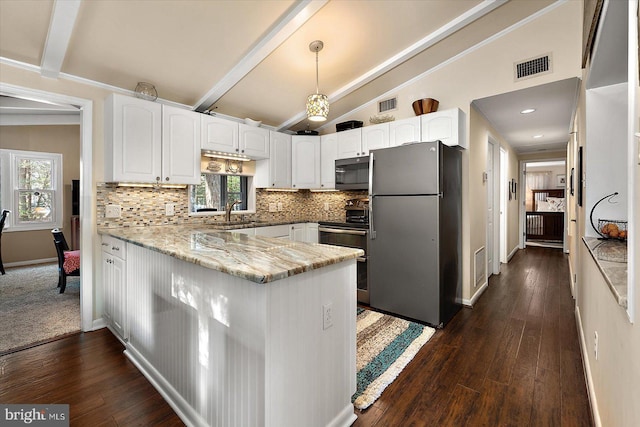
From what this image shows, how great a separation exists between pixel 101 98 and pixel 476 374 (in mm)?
4021

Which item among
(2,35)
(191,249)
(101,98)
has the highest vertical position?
(2,35)

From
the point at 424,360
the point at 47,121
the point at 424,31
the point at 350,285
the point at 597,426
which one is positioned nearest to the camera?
the point at 597,426

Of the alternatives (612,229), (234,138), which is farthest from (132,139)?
(612,229)

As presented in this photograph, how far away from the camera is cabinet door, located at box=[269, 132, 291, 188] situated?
416 centimetres

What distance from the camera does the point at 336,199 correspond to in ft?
15.6

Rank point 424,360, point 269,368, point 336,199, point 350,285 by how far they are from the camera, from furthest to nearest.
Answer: point 336,199 < point 424,360 < point 350,285 < point 269,368

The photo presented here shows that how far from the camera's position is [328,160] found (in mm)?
4363

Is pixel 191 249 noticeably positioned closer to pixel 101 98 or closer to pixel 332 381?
pixel 332 381

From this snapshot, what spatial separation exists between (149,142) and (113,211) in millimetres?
780

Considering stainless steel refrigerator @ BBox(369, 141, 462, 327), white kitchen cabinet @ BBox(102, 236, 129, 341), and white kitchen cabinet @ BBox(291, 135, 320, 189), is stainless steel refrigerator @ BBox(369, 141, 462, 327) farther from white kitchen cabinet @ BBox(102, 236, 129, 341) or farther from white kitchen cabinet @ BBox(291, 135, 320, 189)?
white kitchen cabinet @ BBox(102, 236, 129, 341)

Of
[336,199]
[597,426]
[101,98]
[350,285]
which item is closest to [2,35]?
[101,98]

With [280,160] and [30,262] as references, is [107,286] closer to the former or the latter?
[280,160]

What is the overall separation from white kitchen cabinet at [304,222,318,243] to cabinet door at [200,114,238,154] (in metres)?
1.41

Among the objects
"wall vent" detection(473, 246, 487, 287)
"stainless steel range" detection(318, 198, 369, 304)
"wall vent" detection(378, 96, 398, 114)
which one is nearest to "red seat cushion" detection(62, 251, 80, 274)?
"stainless steel range" detection(318, 198, 369, 304)
